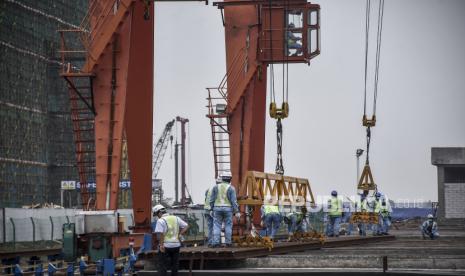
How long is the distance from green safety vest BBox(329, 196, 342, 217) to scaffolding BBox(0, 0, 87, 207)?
45698mm

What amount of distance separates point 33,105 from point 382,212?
53075mm

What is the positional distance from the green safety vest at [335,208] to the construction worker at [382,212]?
113 inches

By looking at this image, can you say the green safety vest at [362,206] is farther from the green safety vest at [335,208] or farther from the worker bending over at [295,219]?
the worker bending over at [295,219]

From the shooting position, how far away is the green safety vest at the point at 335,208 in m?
41.1

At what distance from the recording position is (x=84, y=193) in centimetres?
3469

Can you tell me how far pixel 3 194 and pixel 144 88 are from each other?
52.4 m

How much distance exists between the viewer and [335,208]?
41.1 meters

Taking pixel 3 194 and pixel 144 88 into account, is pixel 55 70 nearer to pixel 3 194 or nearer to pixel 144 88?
pixel 3 194

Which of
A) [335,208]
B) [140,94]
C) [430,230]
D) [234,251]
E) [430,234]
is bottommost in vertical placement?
[234,251]

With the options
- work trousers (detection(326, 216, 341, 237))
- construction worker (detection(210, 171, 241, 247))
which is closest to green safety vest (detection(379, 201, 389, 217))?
work trousers (detection(326, 216, 341, 237))

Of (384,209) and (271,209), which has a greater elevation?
(384,209)

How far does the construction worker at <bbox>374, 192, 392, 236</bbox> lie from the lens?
44.0 metres

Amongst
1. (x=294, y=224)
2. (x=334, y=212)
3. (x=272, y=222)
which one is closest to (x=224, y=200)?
(x=272, y=222)

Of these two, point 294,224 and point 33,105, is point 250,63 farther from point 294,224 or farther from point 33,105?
point 33,105
